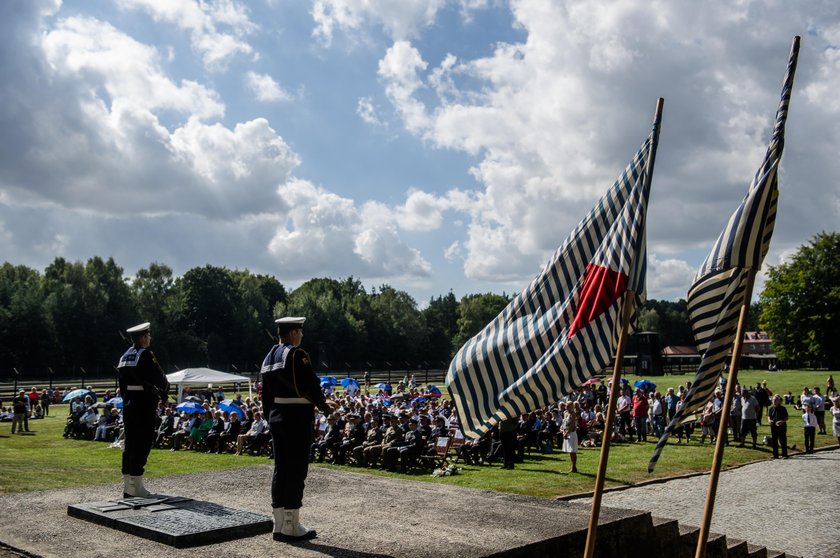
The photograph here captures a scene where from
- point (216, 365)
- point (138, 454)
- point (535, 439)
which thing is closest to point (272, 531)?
point (138, 454)

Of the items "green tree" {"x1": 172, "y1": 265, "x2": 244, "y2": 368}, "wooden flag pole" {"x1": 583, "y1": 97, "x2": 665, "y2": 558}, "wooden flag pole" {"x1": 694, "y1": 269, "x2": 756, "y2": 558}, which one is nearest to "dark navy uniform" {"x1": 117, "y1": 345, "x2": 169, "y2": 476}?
"wooden flag pole" {"x1": 583, "y1": 97, "x2": 665, "y2": 558}

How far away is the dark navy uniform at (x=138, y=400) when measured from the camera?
796 cm

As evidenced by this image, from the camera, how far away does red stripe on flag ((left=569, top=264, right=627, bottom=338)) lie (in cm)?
577

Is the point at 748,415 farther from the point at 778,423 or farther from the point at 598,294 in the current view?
the point at 598,294

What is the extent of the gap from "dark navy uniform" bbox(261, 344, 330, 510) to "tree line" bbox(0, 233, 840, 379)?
66327mm

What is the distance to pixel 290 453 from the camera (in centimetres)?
647

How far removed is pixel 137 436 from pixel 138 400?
410 millimetres

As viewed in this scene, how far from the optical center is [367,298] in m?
106

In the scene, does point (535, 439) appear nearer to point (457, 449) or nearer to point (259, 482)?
point (457, 449)

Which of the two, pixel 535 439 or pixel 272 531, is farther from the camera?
pixel 535 439

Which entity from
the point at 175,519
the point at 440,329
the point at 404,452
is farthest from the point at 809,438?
the point at 440,329

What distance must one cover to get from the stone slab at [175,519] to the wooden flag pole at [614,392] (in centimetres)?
309

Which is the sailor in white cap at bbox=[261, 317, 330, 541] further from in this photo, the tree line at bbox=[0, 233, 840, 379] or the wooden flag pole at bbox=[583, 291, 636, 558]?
the tree line at bbox=[0, 233, 840, 379]

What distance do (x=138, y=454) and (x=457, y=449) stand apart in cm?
1249
